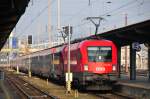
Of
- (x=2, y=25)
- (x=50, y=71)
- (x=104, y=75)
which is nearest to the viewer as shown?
(x=2, y=25)

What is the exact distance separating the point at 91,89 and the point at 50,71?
1379 centimetres

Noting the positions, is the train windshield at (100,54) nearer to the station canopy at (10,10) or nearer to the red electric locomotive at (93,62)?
the red electric locomotive at (93,62)

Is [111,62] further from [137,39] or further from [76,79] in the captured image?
[137,39]

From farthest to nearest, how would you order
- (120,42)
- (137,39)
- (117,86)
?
(120,42), (137,39), (117,86)

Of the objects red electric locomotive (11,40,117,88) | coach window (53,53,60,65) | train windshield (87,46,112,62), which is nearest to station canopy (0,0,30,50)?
red electric locomotive (11,40,117,88)

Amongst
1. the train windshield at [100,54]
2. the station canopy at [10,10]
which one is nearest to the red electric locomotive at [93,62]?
the train windshield at [100,54]

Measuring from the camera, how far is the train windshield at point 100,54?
28062 millimetres

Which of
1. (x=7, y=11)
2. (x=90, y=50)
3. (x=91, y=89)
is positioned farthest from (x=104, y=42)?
(x=7, y=11)

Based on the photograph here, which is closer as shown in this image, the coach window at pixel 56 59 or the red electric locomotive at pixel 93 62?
the red electric locomotive at pixel 93 62

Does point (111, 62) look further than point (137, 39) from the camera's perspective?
No

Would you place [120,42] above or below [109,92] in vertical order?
above

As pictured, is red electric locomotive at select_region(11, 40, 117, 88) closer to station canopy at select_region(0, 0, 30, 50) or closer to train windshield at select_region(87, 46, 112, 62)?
train windshield at select_region(87, 46, 112, 62)

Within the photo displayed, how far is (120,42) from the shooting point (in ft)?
119

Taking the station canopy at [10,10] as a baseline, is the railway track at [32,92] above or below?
below
